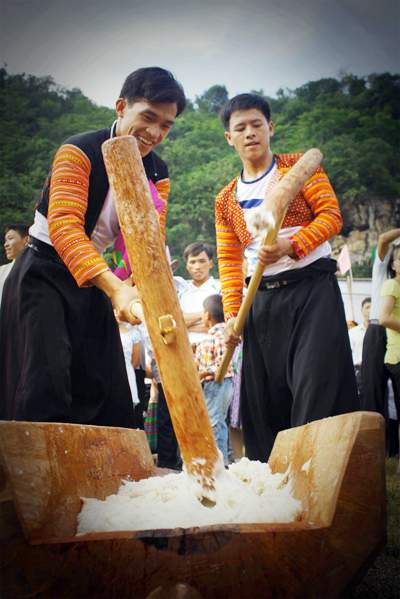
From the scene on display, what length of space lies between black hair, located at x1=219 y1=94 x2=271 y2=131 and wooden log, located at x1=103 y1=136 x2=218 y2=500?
5.07 ft

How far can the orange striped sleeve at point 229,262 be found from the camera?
3.30 m

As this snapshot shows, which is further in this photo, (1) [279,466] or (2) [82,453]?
(1) [279,466]

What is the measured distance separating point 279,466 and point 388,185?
25.3m

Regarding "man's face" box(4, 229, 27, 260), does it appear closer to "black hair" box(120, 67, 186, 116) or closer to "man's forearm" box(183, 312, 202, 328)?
"man's forearm" box(183, 312, 202, 328)

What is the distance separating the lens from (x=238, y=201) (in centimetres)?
317

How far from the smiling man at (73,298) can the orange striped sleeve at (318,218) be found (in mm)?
636

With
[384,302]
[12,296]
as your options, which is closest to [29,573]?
[12,296]

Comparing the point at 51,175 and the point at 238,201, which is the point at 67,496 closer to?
the point at 51,175

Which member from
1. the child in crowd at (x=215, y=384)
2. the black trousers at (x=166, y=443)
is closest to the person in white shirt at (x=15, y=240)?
the child in crowd at (x=215, y=384)

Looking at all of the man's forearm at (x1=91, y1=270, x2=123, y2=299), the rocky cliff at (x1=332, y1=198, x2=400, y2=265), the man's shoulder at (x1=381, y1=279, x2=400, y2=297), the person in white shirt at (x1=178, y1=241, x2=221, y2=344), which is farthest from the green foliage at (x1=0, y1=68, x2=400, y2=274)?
the man's forearm at (x1=91, y1=270, x2=123, y2=299)

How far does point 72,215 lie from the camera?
2459 millimetres

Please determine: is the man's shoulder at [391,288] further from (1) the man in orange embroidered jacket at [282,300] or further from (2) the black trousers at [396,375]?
(1) the man in orange embroidered jacket at [282,300]

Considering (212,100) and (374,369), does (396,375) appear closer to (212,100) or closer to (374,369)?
(374,369)

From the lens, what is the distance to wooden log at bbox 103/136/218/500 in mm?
1713
